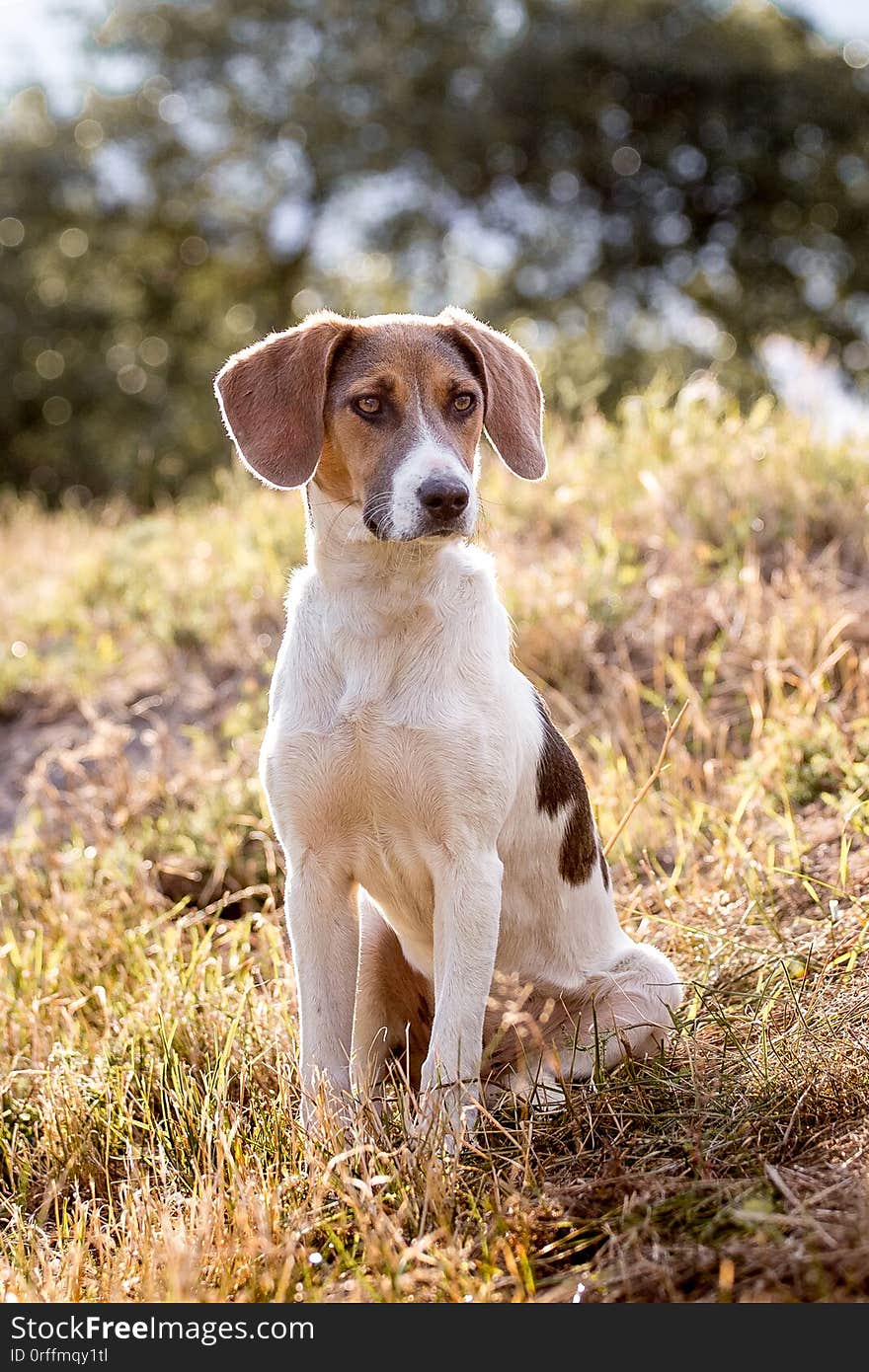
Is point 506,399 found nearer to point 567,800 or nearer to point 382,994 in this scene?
point 567,800

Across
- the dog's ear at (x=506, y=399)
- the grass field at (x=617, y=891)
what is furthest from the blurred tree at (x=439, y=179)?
the dog's ear at (x=506, y=399)

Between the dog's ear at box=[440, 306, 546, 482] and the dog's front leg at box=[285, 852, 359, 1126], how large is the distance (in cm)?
108

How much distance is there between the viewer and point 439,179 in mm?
21562

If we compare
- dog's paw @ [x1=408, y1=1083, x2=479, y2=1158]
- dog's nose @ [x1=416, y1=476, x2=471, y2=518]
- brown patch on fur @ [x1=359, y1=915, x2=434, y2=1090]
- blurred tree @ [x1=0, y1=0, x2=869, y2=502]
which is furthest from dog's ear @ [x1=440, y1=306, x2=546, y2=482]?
blurred tree @ [x1=0, y1=0, x2=869, y2=502]

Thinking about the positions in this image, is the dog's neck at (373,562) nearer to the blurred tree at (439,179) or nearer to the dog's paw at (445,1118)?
the dog's paw at (445,1118)

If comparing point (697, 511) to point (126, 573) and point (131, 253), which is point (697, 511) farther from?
point (131, 253)

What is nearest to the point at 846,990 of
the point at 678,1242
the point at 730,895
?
the point at 730,895

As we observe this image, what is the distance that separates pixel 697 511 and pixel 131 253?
60.1 ft

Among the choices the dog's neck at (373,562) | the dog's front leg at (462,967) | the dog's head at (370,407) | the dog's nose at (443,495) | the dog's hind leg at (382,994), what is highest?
the dog's head at (370,407)

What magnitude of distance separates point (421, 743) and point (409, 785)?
95 millimetres

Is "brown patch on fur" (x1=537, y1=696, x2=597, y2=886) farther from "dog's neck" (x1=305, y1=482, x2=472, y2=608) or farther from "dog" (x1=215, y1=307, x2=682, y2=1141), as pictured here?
"dog's neck" (x1=305, y1=482, x2=472, y2=608)

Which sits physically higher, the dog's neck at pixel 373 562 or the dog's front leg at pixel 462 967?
the dog's neck at pixel 373 562

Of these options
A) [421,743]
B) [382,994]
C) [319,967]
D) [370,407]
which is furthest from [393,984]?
[370,407]

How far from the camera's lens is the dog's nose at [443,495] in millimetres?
2881
